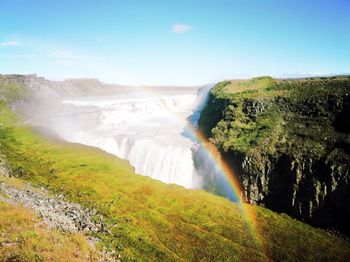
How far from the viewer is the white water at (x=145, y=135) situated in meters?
55.6

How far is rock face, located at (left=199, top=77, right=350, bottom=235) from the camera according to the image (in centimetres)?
3572

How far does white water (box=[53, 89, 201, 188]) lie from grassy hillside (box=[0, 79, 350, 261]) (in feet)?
20.6

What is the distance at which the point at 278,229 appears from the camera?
35438 mm

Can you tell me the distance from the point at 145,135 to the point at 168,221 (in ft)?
119

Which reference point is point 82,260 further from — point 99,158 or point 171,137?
point 171,137

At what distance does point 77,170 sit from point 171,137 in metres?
23.9

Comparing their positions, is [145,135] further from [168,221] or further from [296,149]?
[296,149]

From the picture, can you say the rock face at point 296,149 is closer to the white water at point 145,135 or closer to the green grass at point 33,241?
the white water at point 145,135

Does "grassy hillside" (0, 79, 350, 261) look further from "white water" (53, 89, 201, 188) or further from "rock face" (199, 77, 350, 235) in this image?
"white water" (53, 89, 201, 188)

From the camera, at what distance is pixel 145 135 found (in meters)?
70.8

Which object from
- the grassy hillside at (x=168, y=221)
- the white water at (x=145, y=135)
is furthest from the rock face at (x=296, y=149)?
the white water at (x=145, y=135)

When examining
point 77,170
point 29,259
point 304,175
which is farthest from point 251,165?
point 29,259

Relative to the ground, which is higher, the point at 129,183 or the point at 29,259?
the point at 29,259

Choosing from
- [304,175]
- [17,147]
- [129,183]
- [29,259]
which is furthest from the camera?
[17,147]
